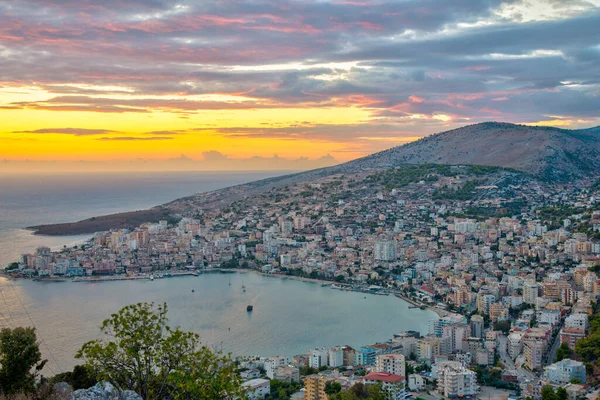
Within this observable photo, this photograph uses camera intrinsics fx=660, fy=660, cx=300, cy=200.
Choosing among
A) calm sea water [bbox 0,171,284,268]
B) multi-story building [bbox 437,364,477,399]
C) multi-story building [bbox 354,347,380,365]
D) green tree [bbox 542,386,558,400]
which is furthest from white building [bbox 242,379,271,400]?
calm sea water [bbox 0,171,284,268]

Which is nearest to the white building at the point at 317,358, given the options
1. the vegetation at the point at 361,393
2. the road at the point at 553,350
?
the vegetation at the point at 361,393

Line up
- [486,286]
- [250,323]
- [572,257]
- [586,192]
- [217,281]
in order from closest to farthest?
[250,323] < [486,286] < [572,257] < [217,281] < [586,192]

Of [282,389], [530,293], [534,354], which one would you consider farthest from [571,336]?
[282,389]

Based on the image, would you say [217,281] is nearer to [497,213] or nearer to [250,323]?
[250,323]

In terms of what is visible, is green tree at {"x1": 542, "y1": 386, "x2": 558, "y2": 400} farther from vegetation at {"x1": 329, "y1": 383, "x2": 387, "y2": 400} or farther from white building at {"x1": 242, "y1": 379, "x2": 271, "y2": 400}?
white building at {"x1": 242, "y1": 379, "x2": 271, "y2": 400}

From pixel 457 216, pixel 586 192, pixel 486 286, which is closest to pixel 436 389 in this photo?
pixel 486 286

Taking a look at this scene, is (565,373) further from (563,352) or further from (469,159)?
(469,159)

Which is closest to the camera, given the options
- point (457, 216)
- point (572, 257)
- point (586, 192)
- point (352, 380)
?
point (352, 380)
